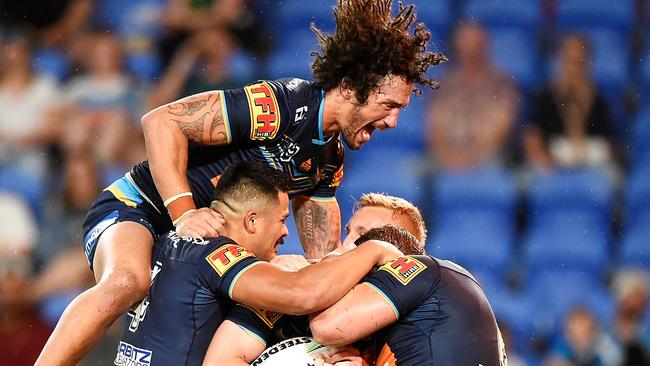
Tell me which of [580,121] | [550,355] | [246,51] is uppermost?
[246,51]

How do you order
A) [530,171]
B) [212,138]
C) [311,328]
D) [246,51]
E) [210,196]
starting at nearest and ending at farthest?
[311,328] → [212,138] → [210,196] → [530,171] → [246,51]

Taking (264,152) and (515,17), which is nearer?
(264,152)

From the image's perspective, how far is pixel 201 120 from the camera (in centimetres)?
356

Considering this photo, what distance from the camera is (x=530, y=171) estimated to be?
6.67 meters

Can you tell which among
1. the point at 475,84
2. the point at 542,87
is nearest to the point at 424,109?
the point at 475,84

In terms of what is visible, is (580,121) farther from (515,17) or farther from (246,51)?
(246,51)

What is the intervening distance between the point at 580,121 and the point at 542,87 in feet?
1.22

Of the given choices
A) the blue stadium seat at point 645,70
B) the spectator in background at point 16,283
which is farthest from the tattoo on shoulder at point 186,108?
the blue stadium seat at point 645,70

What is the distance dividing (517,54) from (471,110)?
0.57 meters

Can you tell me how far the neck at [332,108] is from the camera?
3768mm

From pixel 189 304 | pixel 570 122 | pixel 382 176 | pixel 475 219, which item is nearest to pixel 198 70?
pixel 382 176

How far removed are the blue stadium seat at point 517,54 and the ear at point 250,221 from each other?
414 centimetres

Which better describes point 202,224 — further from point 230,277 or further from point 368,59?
point 368,59

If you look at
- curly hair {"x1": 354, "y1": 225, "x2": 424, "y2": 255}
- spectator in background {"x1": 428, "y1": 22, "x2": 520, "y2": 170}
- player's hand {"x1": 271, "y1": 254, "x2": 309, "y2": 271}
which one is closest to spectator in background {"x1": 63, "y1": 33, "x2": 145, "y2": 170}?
spectator in background {"x1": 428, "y1": 22, "x2": 520, "y2": 170}
